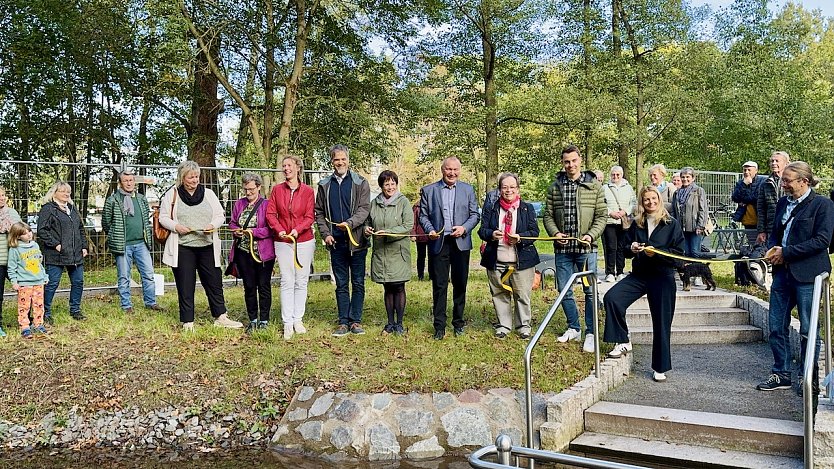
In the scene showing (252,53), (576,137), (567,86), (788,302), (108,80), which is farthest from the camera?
(576,137)

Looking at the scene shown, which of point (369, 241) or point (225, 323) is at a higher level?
point (369, 241)

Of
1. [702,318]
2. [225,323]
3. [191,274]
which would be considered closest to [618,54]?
[702,318]

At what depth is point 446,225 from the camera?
25.2 feet

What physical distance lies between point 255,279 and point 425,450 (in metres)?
3.31

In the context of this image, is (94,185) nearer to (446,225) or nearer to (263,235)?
(263,235)

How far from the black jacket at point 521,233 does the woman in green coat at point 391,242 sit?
84 centimetres

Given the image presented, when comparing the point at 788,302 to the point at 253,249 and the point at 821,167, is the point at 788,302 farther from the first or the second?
the point at 821,167

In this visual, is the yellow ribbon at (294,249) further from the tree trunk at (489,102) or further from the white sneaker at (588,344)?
the tree trunk at (489,102)

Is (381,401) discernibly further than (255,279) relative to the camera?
No

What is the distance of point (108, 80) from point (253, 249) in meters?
11.0

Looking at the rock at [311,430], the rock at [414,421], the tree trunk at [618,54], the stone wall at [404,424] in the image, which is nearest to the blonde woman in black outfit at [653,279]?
the stone wall at [404,424]

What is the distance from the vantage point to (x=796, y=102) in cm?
2486

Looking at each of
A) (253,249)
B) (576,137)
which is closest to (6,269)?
(253,249)

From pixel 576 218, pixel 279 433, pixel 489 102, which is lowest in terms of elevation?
pixel 279 433
